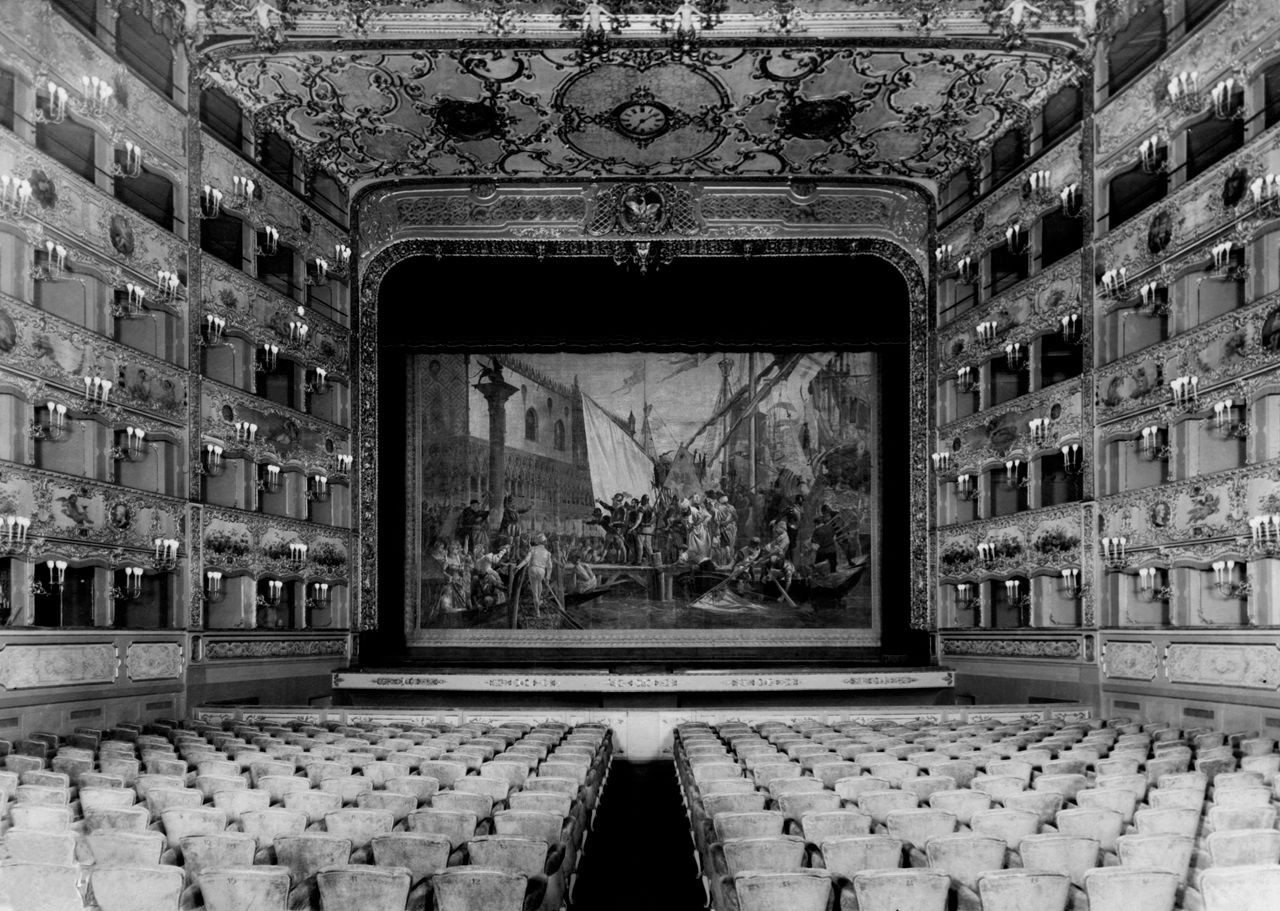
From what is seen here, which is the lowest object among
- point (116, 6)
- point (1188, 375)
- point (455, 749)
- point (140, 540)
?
point (455, 749)

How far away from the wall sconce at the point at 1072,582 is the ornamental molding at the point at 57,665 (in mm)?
14491

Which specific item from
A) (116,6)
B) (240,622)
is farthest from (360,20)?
(240,622)

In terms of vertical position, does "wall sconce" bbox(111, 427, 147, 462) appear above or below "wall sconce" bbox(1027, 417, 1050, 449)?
below

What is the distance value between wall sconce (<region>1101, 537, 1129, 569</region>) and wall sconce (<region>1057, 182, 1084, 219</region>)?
5317 mm

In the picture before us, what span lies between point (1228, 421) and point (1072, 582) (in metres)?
4.61

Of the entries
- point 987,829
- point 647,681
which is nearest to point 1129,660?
point 647,681

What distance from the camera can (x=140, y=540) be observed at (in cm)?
1736

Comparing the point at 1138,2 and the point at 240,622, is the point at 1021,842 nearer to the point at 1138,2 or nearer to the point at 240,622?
the point at 1138,2

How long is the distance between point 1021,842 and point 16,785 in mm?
6497

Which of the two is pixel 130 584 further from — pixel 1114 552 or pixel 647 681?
pixel 1114 552

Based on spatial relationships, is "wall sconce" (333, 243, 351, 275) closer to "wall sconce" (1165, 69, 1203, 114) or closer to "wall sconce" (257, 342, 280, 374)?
"wall sconce" (257, 342, 280, 374)

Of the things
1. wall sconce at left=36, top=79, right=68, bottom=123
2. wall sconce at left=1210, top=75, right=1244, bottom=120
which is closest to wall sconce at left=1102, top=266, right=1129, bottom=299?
wall sconce at left=1210, top=75, right=1244, bottom=120

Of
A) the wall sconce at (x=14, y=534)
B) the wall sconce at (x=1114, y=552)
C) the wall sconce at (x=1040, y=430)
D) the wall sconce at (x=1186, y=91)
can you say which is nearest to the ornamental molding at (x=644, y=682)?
the wall sconce at (x=1040, y=430)

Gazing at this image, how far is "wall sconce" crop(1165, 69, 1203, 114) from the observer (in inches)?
640
